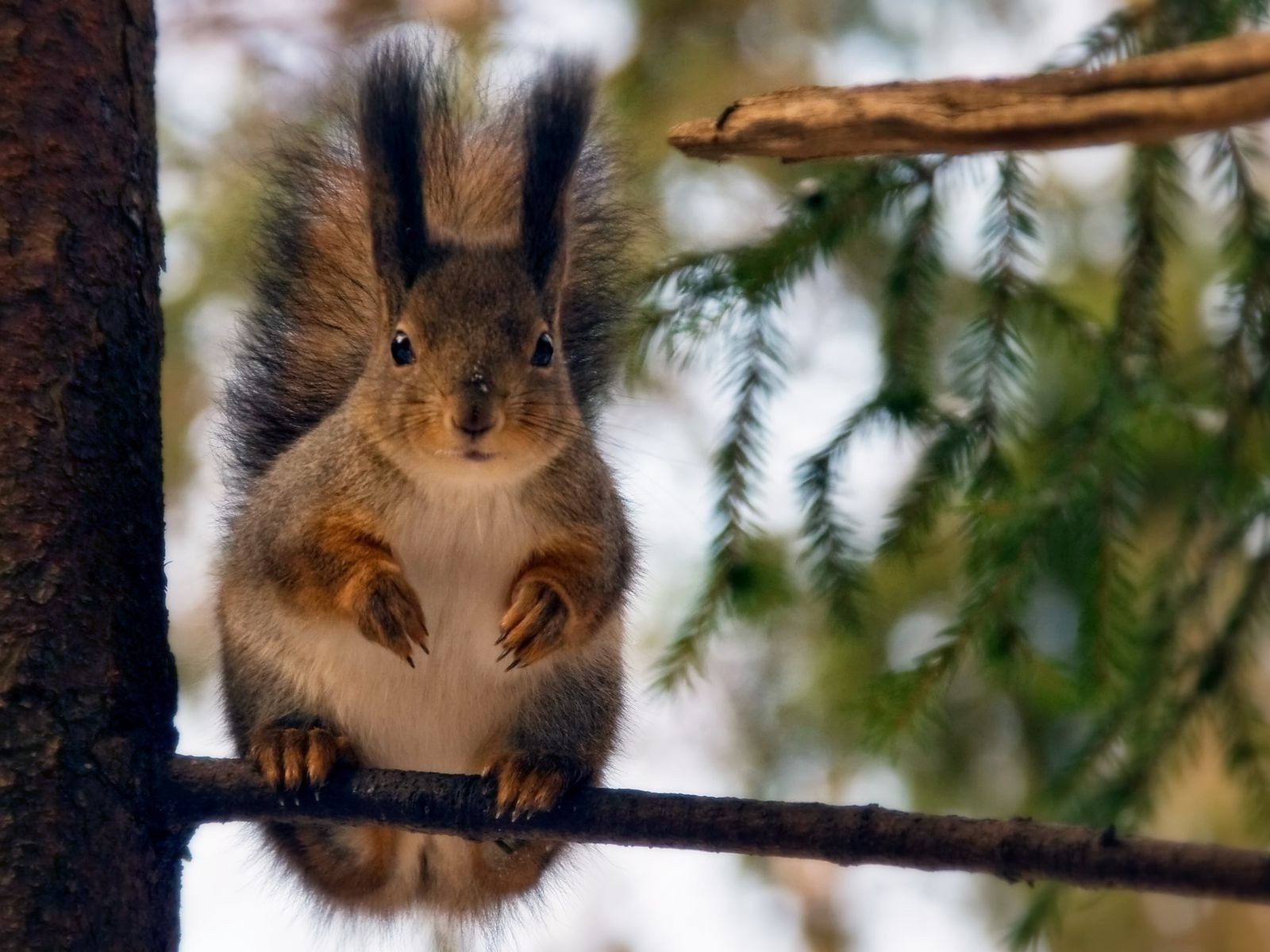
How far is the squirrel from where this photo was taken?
6.31 feet

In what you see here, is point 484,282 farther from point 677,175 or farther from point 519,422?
point 677,175

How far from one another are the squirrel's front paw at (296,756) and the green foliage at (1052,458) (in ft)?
1.87

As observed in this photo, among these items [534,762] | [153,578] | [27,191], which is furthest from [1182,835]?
[27,191]

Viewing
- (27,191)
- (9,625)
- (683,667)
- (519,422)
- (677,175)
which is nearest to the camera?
(9,625)

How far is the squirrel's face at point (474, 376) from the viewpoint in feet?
6.28

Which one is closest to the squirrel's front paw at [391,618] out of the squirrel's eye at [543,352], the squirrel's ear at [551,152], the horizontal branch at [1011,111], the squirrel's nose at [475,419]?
the squirrel's nose at [475,419]

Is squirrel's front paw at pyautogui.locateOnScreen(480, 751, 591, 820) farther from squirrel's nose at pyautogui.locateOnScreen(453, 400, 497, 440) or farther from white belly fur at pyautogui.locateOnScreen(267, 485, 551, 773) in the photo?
squirrel's nose at pyautogui.locateOnScreen(453, 400, 497, 440)

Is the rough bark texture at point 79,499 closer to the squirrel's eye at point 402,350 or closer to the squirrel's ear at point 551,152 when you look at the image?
the squirrel's eye at point 402,350

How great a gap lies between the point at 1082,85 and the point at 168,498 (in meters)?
2.78

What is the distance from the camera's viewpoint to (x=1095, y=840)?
4.02 feet

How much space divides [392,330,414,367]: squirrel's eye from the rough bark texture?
11.7 inches

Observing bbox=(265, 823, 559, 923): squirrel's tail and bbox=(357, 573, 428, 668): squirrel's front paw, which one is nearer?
bbox=(357, 573, 428, 668): squirrel's front paw

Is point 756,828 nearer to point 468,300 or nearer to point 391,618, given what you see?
point 391,618

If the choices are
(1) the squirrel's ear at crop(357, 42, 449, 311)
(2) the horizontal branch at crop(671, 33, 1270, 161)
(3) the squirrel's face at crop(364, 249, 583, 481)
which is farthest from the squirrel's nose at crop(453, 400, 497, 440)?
(2) the horizontal branch at crop(671, 33, 1270, 161)
